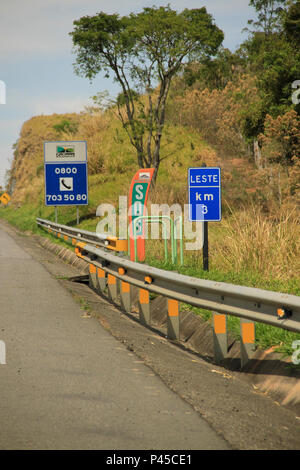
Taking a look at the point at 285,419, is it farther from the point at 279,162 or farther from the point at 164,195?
the point at 164,195

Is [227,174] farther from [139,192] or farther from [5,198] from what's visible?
[5,198]

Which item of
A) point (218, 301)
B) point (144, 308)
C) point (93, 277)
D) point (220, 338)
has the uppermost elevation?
→ point (218, 301)

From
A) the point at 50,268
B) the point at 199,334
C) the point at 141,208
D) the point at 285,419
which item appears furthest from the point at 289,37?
the point at 285,419

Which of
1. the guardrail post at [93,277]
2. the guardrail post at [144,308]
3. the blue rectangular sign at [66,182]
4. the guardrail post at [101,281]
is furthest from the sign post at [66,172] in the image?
the guardrail post at [144,308]

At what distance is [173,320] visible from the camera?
27.7 ft

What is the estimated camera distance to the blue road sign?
12.1 m

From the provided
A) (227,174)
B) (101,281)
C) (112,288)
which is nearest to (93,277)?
(101,281)

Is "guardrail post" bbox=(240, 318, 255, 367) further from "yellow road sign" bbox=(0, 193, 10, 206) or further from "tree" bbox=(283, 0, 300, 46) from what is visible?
"yellow road sign" bbox=(0, 193, 10, 206)

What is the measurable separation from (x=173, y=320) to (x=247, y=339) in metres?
1.91

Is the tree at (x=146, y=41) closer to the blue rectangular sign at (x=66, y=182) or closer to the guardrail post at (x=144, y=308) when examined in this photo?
the blue rectangular sign at (x=66, y=182)

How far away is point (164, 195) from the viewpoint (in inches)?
1045

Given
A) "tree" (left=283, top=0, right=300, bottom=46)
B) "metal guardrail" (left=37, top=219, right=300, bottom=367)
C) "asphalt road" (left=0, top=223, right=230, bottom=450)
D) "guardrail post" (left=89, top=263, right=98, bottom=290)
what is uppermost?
"tree" (left=283, top=0, right=300, bottom=46)

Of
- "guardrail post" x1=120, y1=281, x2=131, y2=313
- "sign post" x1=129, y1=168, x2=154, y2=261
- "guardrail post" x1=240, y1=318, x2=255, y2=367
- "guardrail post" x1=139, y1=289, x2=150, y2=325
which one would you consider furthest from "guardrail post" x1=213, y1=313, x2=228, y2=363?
"sign post" x1=129, y1=168, x2=154, y2=261

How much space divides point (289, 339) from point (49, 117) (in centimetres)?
9903
